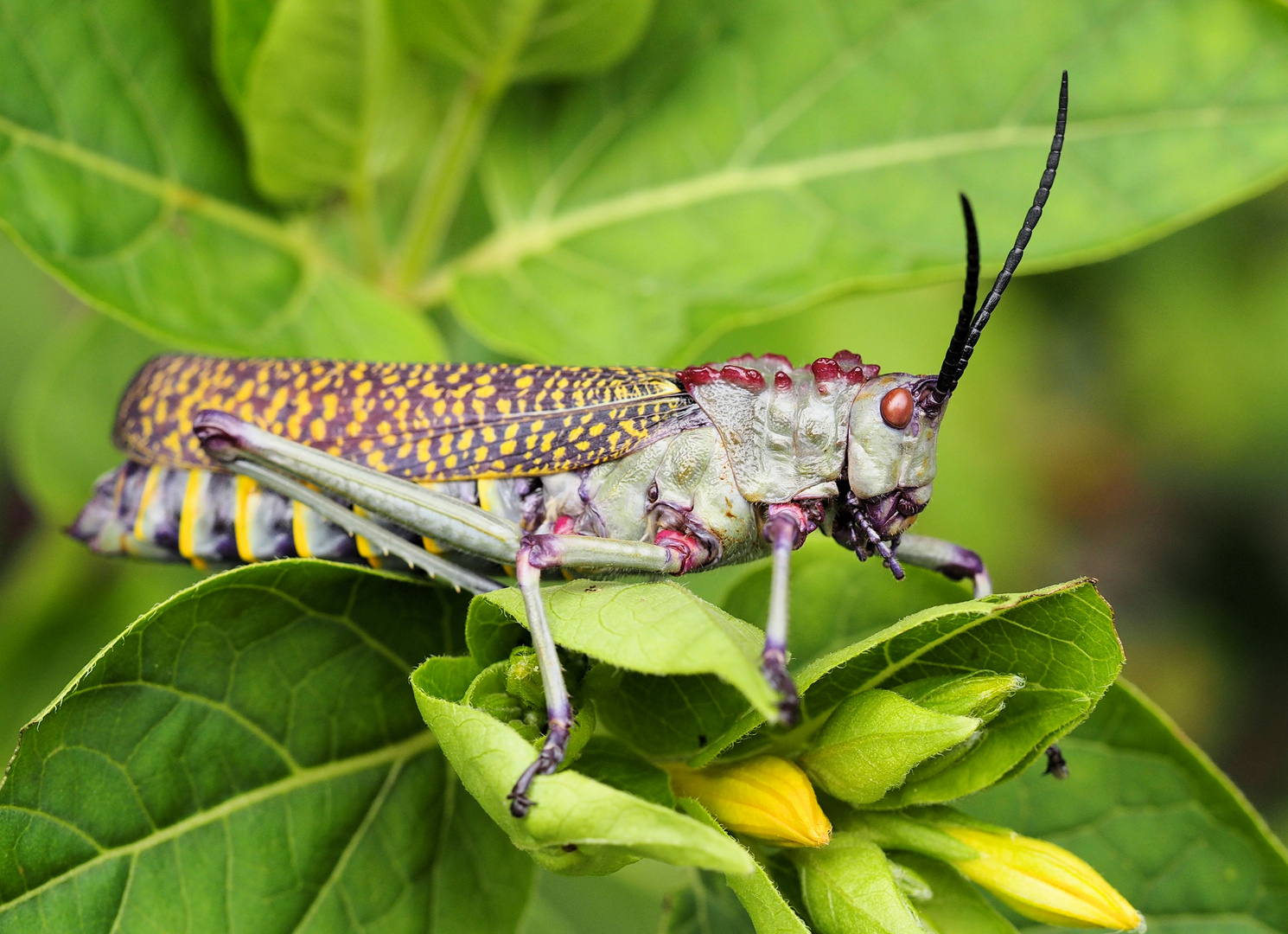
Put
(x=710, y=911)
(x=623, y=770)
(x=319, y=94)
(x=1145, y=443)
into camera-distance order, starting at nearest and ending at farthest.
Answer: (x=623, y=770)
(x=710, y=911)
(x=319, y=94)
(x=1145, y=443)

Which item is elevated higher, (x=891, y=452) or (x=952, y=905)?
(x=891, y=452)

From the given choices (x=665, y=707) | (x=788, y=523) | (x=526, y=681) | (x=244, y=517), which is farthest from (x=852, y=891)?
(x=244, y=517)

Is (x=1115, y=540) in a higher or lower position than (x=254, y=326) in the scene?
lower

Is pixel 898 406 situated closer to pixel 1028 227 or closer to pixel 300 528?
pixel 1028 227

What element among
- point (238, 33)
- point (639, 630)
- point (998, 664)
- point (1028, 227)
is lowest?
point (998, 664)

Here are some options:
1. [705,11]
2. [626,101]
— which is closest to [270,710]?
[626,101]

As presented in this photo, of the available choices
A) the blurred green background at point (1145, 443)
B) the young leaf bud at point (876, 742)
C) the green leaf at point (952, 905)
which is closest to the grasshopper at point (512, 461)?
the young leaf bud at point (876, 742)

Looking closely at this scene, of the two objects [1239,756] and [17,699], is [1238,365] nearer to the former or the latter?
[1239,756]
